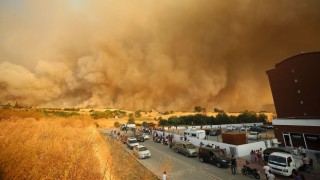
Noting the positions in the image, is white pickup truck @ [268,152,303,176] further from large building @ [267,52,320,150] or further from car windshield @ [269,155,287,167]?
large building @ [267,52,320,150]

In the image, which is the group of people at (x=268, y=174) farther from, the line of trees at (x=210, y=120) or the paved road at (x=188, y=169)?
the line of trees at (x=210, y=120)

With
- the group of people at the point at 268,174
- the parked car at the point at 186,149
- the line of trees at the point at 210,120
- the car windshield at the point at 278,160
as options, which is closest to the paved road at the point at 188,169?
the parked car at the point at 186,149

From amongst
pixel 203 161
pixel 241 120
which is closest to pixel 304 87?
pixel 203 161

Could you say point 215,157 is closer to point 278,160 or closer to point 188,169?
point 188,169

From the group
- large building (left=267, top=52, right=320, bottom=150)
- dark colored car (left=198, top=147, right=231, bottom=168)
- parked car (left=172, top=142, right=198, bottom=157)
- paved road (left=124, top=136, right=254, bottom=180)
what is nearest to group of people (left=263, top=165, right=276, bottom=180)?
paved road (left=124, top=136, right=254, bottom=180)

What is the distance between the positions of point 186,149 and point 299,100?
51.5 feet

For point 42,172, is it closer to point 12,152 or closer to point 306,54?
point 12,152

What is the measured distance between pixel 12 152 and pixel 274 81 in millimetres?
31569

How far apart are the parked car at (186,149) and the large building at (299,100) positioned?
1192 centimetres

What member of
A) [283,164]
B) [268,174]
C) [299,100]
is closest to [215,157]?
[283,164]

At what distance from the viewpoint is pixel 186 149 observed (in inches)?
921

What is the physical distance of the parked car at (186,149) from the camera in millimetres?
22794

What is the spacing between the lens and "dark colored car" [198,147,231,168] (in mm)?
18134

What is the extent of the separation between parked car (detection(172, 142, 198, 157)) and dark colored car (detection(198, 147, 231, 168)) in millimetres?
2129
